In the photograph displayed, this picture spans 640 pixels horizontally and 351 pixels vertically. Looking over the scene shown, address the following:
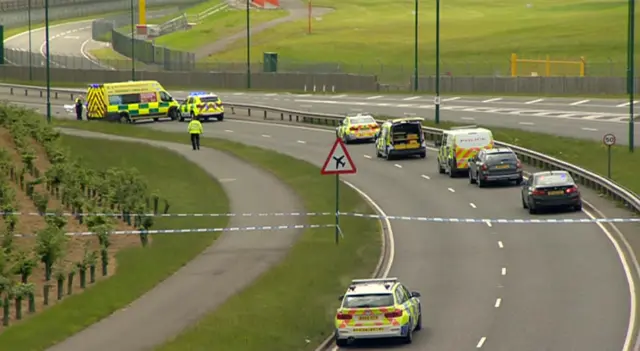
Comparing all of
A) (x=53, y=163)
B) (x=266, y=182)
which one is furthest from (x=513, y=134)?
(x=53, y=163)

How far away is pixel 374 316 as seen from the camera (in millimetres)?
27812

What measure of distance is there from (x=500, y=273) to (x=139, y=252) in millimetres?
9495

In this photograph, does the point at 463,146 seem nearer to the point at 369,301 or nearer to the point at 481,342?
the point at 481,342

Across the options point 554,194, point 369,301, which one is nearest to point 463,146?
point 554,194

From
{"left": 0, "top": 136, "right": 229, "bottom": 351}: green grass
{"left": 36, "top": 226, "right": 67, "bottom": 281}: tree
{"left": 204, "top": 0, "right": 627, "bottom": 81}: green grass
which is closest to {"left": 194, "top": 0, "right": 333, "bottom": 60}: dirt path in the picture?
{"left": 204, "top": 0, "right": 627, "bottom": 81}: green grass

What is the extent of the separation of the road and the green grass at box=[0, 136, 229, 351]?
18.2 ft

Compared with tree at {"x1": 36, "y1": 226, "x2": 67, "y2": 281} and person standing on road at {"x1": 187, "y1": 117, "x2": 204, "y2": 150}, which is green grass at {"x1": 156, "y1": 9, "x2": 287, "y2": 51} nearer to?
person standing on road at {"x1": 187, "y1": 117, "x2": 204, "y2": 150}

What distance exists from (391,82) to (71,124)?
31.7 meters

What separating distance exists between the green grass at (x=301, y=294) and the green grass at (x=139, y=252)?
2.57 metres

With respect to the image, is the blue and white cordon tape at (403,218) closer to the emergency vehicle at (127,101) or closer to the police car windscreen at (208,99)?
the police car windscreen at (208,99)

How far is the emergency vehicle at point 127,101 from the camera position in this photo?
7994cm

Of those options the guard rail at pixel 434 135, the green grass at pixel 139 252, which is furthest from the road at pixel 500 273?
the green grass at pixel 139 252

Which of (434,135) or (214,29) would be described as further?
(214,29)

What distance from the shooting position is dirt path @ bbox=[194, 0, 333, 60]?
457 ft
